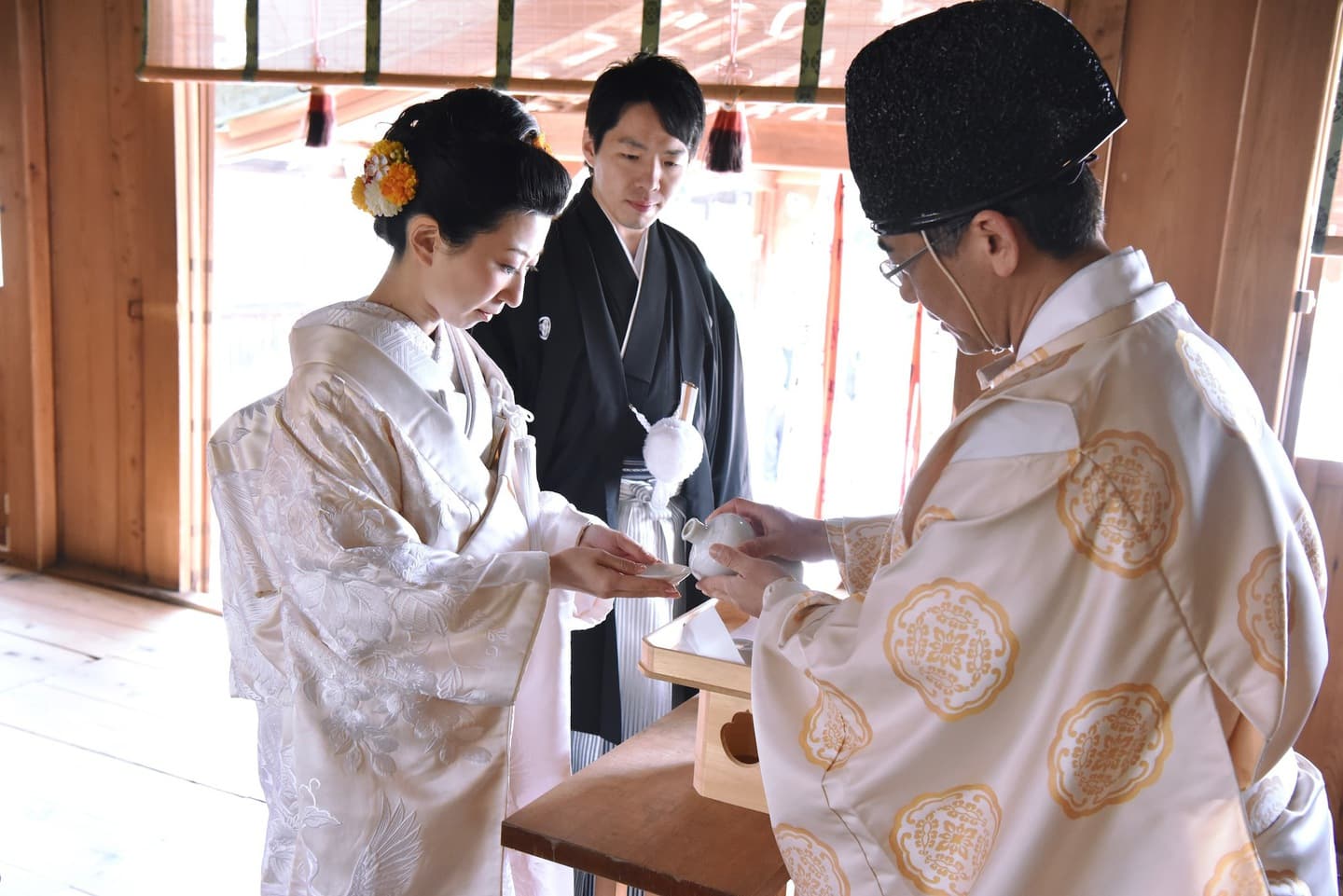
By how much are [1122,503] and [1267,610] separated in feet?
0.56

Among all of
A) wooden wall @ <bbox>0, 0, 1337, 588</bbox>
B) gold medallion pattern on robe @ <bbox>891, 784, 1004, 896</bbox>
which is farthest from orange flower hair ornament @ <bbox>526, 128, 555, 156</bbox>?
wooden wall @ <bbox>0, 0, 1337, 588</bbox>

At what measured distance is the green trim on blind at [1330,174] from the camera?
98.6 inches

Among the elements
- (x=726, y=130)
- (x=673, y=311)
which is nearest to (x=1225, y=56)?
(x=726, y=130)

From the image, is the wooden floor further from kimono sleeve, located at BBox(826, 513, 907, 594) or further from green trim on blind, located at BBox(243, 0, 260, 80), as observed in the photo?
green trim on blind, located at BBox(243, 0, 260, 80)

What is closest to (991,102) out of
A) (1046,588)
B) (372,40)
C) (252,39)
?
(1046,588)

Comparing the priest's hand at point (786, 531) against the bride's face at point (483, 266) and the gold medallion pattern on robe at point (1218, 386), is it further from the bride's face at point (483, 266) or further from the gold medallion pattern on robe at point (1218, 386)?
the gold medallion pattern on robe at point (1218, 386)

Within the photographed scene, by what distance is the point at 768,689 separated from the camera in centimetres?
123

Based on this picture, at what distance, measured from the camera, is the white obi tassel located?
Result: 2.27m

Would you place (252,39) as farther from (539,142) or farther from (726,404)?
(539,142)

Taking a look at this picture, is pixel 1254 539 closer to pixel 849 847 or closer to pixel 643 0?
pixel 849 847

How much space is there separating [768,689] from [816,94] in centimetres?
212

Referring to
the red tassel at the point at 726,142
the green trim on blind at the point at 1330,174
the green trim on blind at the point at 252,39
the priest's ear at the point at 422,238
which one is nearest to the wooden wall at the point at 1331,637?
the green trim on blind at the point at 1330,174

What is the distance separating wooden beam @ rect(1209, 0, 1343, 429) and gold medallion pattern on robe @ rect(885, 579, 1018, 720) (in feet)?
6.34

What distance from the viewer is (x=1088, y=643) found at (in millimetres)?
1016
